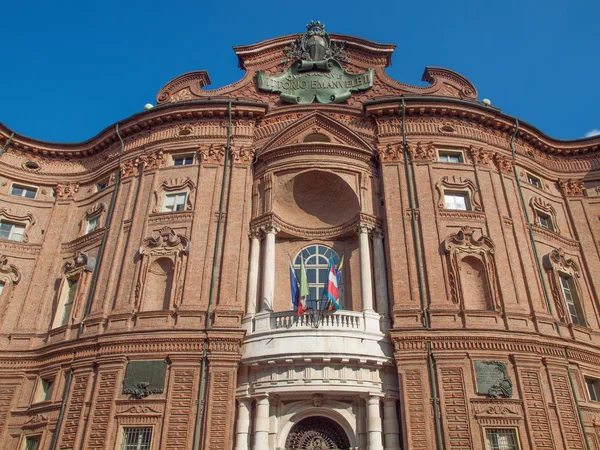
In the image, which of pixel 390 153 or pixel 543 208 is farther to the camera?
pixel 543 208

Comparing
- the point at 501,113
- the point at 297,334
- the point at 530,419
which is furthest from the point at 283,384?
the point at 501,113

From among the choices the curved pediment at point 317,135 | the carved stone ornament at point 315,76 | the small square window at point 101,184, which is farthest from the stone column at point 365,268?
the small square window at point 101,184

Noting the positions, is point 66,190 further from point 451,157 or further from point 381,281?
point 451,157

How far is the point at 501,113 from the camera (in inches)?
992

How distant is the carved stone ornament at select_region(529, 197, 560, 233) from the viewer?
24.5m

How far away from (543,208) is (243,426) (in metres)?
18.1

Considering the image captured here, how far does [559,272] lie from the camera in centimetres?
2278

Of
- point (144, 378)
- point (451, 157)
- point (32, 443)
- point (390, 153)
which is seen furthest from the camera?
point (451, 157)

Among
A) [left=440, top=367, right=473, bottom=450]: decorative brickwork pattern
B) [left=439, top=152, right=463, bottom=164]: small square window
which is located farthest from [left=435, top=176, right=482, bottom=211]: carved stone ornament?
[left=440, top=367, right=473, bottom=450]: decorative brickwork pattern

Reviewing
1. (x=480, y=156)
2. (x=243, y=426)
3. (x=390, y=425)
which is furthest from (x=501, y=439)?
(x=480, y=156)

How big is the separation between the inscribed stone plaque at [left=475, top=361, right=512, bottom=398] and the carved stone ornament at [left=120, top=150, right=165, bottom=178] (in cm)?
1740

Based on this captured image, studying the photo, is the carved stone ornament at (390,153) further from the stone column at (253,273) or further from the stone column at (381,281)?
the stone column at (253,273)

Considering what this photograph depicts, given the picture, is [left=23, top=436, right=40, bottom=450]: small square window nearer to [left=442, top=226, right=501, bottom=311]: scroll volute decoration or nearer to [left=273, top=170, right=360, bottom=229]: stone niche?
[left=273, top=170, right=360, bottom=229]: stone niche

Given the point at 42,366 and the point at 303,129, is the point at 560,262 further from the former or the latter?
the point at 42,366
